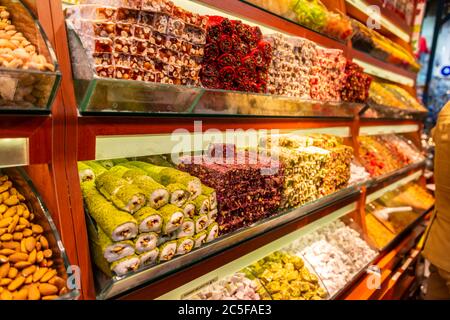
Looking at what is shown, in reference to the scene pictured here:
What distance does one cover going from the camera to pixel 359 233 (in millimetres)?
2945

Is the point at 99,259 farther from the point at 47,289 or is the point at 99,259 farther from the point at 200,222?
the point at 200,222

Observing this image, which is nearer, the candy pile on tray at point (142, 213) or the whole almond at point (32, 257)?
the whole almond at point (32, 257)

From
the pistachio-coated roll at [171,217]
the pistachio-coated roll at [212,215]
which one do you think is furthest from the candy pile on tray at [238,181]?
the pistachio-coated roll at [171,217]

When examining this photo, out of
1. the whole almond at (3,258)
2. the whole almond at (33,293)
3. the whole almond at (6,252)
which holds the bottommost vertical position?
the whole almond at (33,293)

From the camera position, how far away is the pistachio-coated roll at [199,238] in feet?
4.63

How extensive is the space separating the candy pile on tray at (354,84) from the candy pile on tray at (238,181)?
1.06 metres

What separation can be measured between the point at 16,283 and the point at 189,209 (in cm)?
60

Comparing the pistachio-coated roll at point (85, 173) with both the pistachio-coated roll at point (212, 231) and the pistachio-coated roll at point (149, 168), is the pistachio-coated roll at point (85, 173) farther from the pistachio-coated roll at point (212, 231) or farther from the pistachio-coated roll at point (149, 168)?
the pistachio-coated roll at point (212, 231)

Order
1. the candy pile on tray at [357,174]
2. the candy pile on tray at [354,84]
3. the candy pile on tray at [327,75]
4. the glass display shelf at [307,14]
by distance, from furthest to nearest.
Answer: the candy pile on tray at [357,174], the candy pile on tray at [354,84], the candy pile on tray at [327,75], the glass display shelf at [307,14]

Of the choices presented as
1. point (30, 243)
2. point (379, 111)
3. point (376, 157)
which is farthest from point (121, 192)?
point (379, 111)

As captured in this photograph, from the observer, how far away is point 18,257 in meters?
1.02

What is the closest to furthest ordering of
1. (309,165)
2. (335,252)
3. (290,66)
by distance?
(290,66) < (309,165) < (335,252)

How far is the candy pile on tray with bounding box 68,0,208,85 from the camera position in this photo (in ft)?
3.71

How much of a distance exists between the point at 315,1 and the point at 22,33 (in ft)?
6.34
